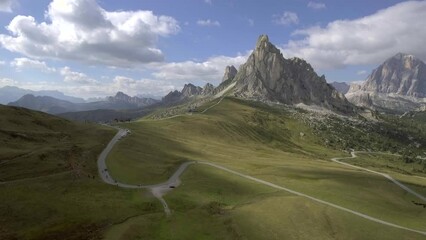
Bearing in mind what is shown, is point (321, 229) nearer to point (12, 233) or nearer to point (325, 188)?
point (325, 188)

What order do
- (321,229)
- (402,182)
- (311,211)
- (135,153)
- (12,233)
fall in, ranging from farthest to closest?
1. (402,182)
2. (135,153)
3. (311,211)
4. (321,229)
5. (12,233)

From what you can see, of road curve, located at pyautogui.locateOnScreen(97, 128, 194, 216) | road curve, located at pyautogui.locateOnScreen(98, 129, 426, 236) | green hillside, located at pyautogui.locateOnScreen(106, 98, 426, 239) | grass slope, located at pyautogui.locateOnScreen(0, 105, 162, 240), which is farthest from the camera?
road curve, located at pyautogui.locateOnScreen(97, 128, 194, 216)

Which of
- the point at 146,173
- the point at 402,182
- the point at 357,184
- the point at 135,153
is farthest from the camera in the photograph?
the point at 402,182

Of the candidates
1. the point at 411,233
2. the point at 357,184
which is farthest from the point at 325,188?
the point at 411,233

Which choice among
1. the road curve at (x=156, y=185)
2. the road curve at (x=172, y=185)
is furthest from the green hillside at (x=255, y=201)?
the road curve at (x=172, y=185)

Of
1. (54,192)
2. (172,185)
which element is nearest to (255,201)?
(172,185)

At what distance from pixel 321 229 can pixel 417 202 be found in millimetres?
56223

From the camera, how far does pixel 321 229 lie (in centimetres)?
9000

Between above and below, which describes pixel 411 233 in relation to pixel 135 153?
below

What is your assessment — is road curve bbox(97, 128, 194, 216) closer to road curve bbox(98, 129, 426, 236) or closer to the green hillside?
road curve bbox(98, 129, 426, 236)

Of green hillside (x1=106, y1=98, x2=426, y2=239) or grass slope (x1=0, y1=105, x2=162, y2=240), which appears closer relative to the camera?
grass slope (x1=0, y1=105, x2=162, y2=240)

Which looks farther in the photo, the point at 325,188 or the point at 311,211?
the point at 325,188

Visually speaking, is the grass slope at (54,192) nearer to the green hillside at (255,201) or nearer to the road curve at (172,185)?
the road curve at (172,185)

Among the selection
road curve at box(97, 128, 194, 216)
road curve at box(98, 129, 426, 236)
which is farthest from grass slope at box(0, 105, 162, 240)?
road curve at box(98, 129, 426, 236)
